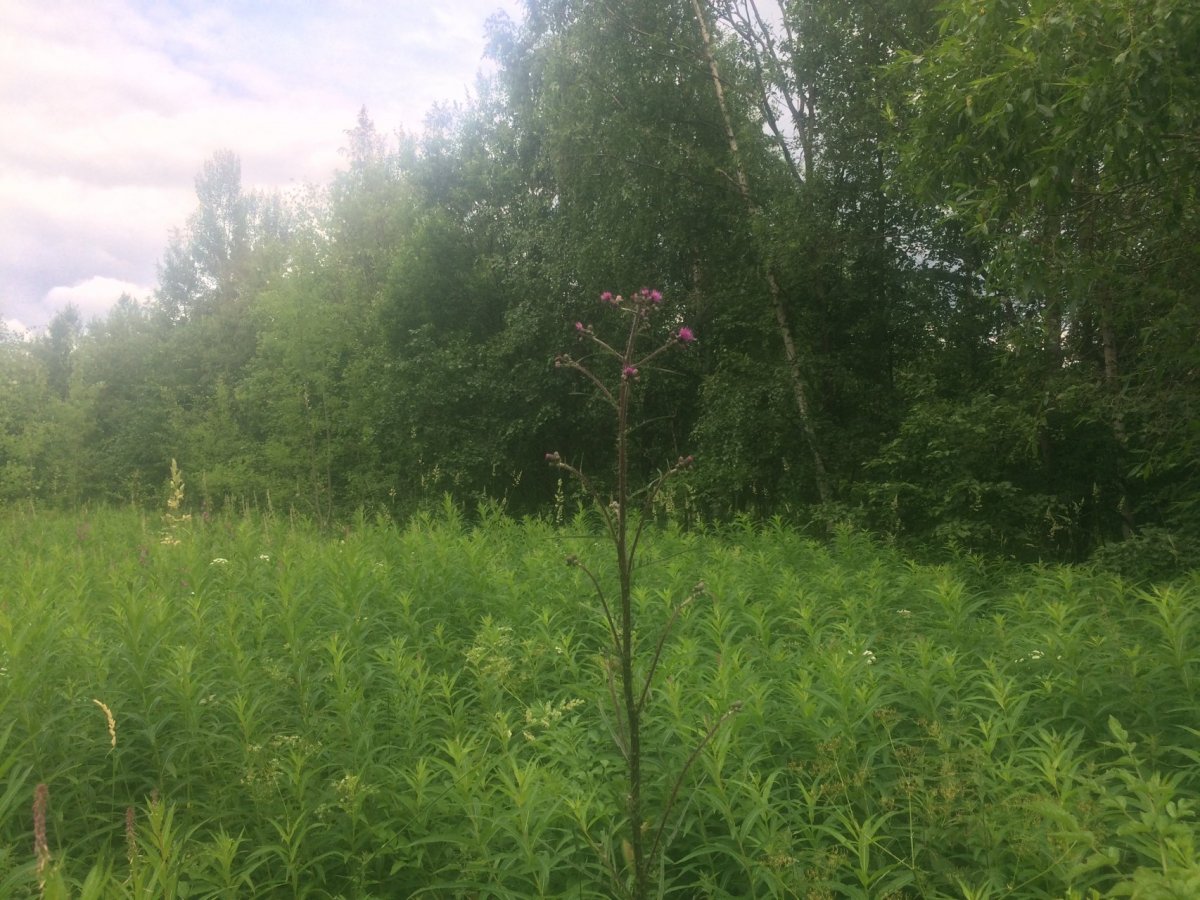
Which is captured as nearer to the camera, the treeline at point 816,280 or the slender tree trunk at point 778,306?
the treeline at point 816,280

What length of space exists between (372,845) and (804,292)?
1116 centimetres

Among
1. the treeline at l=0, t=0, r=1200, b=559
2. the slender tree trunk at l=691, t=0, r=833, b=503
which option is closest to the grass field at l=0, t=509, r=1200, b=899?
the treeline at l=0, t=0, r=1200, b=559

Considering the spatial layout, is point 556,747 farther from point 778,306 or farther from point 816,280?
point 816,280

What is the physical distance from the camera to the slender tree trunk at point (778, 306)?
11070 mm

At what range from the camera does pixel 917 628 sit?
476cm

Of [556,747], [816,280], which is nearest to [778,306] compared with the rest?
[816,280]

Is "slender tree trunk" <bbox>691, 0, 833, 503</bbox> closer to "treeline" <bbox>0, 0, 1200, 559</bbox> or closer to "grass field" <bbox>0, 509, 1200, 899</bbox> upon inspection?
"treeline" <bbox>0, 0, 1200, 559</bbox>

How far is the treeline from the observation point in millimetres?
6051

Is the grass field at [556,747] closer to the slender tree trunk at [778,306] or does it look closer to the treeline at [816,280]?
the treeline at [816,280]

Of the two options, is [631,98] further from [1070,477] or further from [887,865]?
[887,865]

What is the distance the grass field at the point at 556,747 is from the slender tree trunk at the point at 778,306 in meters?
6.01

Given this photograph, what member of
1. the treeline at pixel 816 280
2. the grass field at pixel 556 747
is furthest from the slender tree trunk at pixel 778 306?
the grass field at pixel 556 747

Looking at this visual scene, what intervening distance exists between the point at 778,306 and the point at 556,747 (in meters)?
9.66

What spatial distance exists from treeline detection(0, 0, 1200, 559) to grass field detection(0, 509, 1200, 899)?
1489mm
